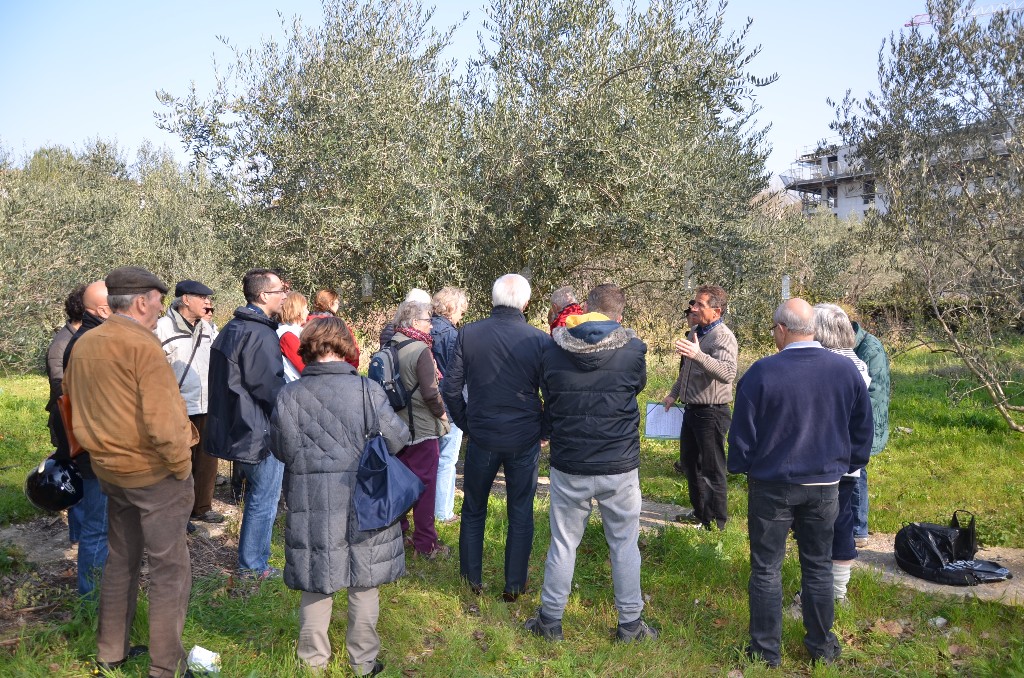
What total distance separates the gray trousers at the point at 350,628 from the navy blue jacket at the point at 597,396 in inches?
53.5

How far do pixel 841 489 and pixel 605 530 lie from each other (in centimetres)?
152

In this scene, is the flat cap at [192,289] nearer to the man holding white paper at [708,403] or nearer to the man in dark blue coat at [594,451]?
the man in dark blue coat at [594,451]

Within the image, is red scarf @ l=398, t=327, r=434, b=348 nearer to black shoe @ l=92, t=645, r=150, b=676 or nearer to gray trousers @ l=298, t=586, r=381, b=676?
gray trousers @ l=298, t=586, r=381, b=676

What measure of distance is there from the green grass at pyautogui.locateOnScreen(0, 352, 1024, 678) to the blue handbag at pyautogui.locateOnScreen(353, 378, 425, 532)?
91 centimetres

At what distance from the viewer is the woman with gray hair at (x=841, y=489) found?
442 cm

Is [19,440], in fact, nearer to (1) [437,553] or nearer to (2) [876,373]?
(1) [437,553]

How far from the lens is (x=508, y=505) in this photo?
4.73 meters

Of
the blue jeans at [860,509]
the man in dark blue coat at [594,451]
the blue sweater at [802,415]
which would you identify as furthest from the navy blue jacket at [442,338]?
the blue jeans at [860,509]

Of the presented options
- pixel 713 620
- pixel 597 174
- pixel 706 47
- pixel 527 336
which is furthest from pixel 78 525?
pixel 706 47

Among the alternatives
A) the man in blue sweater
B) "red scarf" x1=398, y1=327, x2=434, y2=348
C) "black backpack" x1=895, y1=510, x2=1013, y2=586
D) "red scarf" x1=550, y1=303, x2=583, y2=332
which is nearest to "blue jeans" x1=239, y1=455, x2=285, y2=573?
"red scarf" x1=398, y1=327, x2=434, y2=348

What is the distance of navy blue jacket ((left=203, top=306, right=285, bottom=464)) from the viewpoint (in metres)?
4.72

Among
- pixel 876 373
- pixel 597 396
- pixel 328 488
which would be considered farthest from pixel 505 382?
pixel 876 373

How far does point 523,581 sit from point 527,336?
1.72 meters

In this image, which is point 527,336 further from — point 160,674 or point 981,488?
point 981,488
